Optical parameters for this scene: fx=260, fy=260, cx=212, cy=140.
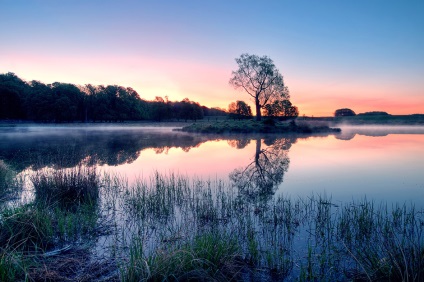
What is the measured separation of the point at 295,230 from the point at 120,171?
10.8 metres

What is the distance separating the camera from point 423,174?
13.1 m

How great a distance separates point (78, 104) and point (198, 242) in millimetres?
102131

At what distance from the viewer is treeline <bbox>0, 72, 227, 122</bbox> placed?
80.1 m

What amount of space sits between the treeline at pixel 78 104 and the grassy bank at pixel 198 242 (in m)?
86.8

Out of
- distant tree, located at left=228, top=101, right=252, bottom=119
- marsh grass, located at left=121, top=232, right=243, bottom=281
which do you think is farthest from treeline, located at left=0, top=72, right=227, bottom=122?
marsh grass, located at left=121, top=232, right=243, bottom=281

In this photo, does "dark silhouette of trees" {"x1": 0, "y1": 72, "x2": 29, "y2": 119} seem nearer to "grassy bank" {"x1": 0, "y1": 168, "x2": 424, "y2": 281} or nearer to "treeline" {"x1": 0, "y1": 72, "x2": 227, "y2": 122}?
"treeline" {"x1": 0, "y1": 72, "x2": 227, "y2": 122}

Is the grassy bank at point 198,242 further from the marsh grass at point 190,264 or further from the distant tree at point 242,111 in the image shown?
the distant tree at point 242,111

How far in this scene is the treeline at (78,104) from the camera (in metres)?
80.1

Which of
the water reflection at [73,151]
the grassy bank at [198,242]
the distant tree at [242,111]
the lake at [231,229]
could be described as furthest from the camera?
the distant tree at [242,111]

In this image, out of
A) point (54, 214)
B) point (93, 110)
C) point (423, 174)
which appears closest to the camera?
point (54, 214)

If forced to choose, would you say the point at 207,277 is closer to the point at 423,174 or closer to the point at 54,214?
the point at 54,214

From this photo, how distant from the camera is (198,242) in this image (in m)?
4.67

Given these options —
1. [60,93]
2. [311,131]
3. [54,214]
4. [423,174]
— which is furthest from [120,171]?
[60,93]

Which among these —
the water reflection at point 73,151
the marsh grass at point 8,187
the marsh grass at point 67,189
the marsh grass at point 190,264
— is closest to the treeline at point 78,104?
the water reflection at point 73,151
